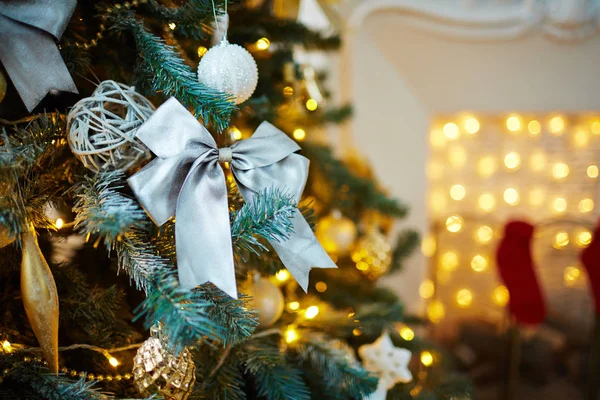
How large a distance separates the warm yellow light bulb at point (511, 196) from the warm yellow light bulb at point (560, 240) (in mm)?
196

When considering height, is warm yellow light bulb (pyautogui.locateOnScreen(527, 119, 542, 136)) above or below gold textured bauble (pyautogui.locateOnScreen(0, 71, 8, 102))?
below

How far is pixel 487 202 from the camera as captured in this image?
5.75ft

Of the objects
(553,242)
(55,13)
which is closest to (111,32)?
(55,13)

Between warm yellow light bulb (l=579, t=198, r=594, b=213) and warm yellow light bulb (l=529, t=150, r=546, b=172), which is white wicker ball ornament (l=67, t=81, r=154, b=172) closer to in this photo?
warm yellow light bulb (l=529, t=150, r=546, b=172)

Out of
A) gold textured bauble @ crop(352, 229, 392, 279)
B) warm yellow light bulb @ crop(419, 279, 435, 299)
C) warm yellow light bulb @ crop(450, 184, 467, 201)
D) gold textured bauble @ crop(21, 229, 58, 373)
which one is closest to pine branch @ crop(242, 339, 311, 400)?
gold textured bauble @ crop(21, 229, 58, 373)

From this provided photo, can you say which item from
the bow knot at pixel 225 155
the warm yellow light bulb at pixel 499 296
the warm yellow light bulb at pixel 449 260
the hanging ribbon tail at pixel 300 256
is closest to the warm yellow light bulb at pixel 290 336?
the hanging ribbon tail at pixel 300 256

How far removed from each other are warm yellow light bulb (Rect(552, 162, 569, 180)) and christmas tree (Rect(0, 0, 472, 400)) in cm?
136

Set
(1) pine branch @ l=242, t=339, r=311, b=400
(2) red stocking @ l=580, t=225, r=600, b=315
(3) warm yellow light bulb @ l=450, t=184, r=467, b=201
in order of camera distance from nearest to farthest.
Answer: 1. (1) pine branch @ l=242, t=339, r=311, b=400
2. (2) red stocking @ l=580, t=225, r=600, b=315
3. (3) warm yellow light bulb @ l=450, t=184, r=467, b=201

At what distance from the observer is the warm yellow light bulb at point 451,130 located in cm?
174

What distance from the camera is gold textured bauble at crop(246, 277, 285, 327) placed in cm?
65

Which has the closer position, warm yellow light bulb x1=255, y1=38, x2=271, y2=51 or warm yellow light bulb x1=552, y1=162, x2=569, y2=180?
warm yellow light bulb x1=255, y1=38, x2=271, y2=51

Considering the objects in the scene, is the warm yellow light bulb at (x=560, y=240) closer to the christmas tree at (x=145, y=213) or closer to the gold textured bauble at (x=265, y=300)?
the christmas tree at (x=145, y=213)

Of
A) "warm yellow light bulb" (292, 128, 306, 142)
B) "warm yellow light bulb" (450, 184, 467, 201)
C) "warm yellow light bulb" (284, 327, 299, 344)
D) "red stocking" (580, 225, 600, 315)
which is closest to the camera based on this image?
"warm yellow light bulb" (284, 327, 299, 344)

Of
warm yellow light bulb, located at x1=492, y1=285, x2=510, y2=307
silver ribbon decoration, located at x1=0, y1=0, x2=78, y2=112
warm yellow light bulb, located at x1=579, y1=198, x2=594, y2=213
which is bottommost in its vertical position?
warm yellow light bulb, located at x1=492, y1=285, x2=510, y2=307
